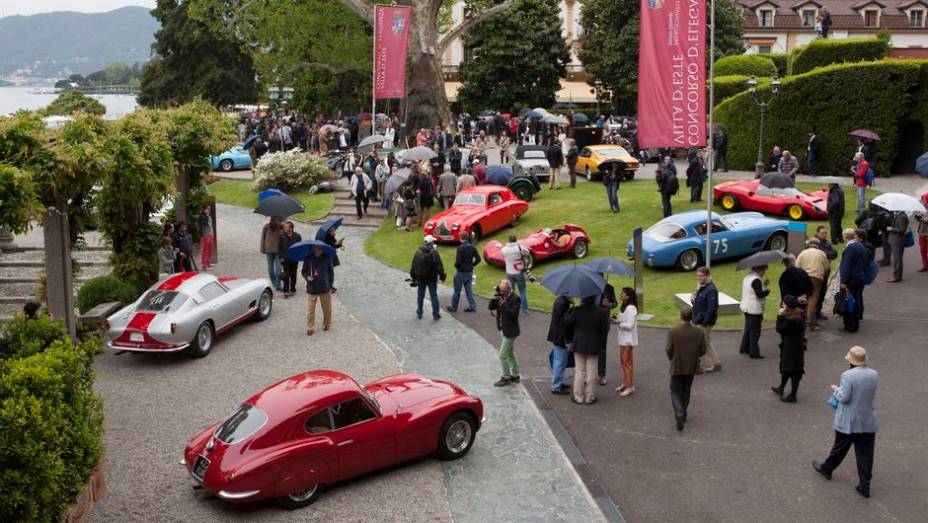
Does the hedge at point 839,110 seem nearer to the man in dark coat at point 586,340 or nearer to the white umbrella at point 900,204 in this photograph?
the white umbrella at point 900,204

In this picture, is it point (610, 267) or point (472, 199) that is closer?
point (610, 267)

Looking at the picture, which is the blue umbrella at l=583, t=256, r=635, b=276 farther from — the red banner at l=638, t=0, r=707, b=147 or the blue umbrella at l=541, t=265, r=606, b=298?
the red banner at l=638, t=0, r=707, b=147

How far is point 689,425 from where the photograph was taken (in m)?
13.2

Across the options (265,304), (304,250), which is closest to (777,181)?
(304,250)

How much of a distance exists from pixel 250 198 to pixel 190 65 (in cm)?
2983

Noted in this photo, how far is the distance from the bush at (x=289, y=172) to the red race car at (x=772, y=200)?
15.0m

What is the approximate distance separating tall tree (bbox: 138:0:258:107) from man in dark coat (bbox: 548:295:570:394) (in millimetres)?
49277

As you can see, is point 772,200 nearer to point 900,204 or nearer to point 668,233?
point 668,233

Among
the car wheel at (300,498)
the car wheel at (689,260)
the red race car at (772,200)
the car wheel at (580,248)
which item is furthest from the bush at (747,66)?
the car wheel at (300,498)

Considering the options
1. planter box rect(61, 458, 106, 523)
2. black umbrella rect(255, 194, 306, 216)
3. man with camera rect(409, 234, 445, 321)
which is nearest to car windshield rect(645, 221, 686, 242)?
man with camera rect(409, 234, 445, 321)

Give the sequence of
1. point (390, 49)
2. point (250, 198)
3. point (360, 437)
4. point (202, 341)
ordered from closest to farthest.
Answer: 1. point (360, 437)
2. point (202, 341)
3. point (390, 49)
4. point (250, 198)

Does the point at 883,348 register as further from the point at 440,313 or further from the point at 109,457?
the point at 109,457

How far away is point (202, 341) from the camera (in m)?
16.9

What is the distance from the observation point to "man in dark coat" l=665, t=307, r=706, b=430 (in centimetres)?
1273
